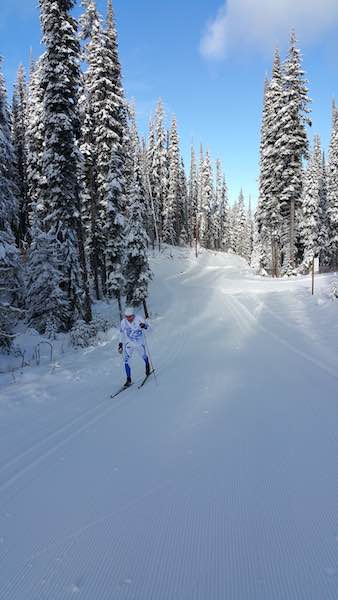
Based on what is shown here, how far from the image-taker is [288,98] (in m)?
32.7

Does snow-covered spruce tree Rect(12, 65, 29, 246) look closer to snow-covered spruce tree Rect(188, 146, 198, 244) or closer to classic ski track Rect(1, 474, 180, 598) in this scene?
classic ski track Rect(1, 474, 180, 598)

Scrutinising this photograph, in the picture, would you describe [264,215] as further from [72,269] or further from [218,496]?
[218,496]

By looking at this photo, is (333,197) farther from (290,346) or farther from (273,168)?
(290,346)

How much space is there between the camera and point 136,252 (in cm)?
2614

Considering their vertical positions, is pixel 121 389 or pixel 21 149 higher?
pixel 21 149

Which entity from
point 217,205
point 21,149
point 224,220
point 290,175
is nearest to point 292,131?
point 290,175

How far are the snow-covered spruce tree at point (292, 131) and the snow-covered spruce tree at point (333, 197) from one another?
1141 centimetres

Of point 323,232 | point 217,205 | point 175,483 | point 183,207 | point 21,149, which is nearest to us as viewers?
point 175,483

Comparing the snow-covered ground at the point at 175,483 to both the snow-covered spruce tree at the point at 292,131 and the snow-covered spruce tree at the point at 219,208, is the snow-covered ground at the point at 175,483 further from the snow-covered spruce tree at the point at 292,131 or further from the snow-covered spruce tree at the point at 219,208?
the snow-covered spruce tree at the point at 219,208

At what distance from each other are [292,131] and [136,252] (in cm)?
1836

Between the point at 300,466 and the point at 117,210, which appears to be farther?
the point at 117,210

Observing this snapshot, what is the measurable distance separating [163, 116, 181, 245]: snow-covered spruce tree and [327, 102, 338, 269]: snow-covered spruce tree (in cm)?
2471

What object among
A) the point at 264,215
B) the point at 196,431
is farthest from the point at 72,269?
the point at 264,215

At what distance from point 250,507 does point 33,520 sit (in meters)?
2.37
